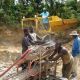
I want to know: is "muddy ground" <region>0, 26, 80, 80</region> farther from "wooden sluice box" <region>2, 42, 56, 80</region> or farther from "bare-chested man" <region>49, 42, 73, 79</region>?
"wooden sluice box" <region>2, 42, 56, 80</region>

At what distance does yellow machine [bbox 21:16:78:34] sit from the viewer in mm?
21719

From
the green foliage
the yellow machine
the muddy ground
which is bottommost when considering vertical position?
the muddy ground

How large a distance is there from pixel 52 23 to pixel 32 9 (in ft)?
8.77

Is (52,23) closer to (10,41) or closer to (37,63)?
(10,41)

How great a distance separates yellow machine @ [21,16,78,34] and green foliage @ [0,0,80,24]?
1014mm

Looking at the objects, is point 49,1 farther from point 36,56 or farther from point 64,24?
point 36,56

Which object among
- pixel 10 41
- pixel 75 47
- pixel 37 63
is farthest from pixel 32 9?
pixel 37 63

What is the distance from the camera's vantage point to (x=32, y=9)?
2447 cm

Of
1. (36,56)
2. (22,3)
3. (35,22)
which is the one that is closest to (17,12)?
(22,3)

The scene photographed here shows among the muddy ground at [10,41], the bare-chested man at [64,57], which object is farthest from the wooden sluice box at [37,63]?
the muddy ground at [10,41]

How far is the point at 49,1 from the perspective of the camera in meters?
A: 25.1

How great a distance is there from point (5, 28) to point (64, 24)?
3.83 m

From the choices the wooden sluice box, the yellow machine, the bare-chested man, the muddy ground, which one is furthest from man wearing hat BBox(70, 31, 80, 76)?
the yellow machine

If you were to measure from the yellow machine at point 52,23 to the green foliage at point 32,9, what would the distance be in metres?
1.01
